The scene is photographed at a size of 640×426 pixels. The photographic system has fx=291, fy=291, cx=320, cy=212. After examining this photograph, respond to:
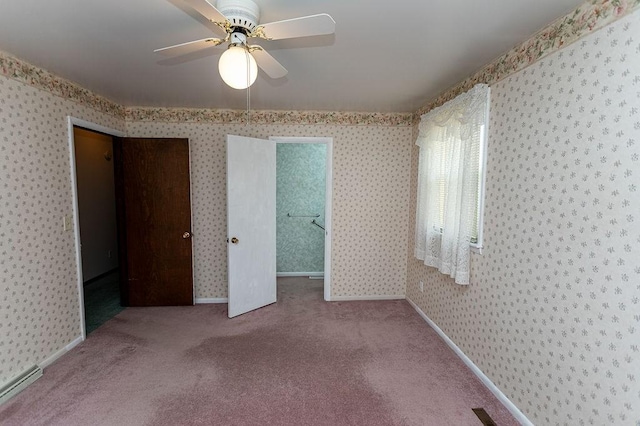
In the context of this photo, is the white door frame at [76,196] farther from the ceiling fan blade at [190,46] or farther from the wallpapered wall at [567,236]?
the wallpapered wall at [567,236]

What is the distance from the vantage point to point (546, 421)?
1.64 metres

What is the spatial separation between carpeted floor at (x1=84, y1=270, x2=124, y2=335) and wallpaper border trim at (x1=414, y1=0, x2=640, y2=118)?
4269 mm

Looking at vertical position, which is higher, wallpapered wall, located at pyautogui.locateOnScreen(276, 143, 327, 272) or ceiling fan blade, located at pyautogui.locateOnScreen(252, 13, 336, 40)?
ceiling fan blade, located at pyautogui.locateOnScreen(252, 13, 336, 40)

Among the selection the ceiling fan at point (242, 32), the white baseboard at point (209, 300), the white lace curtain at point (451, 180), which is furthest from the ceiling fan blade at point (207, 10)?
the white baseboard at point (209, 300)

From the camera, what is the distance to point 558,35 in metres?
1.60

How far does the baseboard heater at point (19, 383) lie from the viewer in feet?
6.36

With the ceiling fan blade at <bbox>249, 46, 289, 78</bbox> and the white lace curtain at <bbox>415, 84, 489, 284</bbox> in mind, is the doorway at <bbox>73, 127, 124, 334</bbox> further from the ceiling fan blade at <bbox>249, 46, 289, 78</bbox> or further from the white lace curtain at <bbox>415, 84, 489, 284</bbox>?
the white lace curtain at <bbox>415, 84, 489, 284</bbox>

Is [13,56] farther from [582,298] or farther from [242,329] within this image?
[582,298]

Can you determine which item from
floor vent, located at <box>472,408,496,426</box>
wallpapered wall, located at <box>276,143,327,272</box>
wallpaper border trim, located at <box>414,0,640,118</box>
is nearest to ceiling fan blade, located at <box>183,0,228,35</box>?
wallpaper border trim, located at <box>414,0,640,118</box>

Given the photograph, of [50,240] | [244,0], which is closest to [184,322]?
[50,240]

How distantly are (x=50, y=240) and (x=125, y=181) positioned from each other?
1143 mm

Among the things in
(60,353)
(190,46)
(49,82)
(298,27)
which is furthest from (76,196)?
(298,27)

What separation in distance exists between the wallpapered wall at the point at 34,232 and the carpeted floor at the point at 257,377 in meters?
0.28

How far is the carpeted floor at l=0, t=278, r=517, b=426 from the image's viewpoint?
1.86 metres
